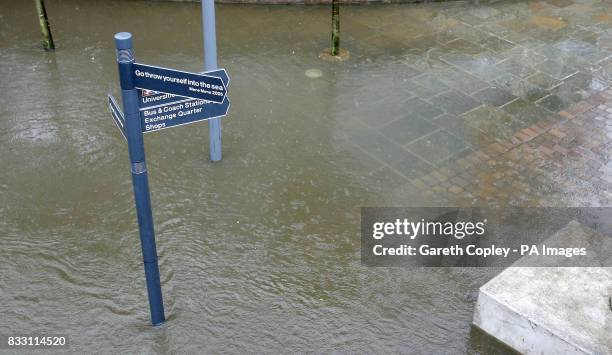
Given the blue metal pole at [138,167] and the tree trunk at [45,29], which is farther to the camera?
the tree trunk at [45,29]

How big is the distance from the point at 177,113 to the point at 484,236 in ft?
11.2

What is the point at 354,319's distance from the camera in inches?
223

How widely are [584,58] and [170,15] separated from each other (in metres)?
6.42

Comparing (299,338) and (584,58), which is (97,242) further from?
(584,58)

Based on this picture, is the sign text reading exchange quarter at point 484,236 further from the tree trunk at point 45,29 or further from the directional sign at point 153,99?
the tree trunk at point 45,29

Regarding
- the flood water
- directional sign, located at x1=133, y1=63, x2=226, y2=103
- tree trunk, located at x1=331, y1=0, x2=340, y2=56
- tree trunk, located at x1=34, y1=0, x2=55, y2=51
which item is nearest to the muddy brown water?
the flood water

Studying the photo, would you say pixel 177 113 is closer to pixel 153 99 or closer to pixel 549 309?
pixel 153 99

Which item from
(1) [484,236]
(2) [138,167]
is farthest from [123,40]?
(1) [484,236]

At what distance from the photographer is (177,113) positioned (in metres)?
4.80

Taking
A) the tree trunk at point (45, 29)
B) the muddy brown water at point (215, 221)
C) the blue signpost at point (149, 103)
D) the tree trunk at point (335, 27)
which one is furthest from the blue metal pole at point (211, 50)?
the tree trunk at point (45, 29)

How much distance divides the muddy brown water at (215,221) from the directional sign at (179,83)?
193 cm

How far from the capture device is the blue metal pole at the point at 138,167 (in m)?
4.39

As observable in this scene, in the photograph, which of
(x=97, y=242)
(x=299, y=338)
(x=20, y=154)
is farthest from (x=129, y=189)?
(x=299, y=338)

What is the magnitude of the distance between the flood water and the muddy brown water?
0.7 inches
